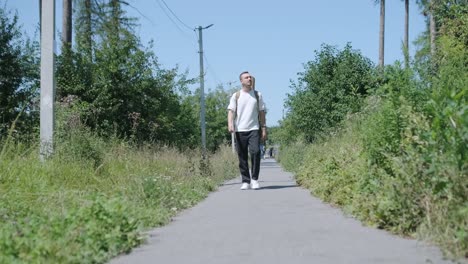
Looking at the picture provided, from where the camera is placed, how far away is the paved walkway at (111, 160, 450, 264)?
4.47m

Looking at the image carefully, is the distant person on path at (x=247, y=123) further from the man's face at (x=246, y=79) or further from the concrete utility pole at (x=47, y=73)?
the concrete utility pole at (x=47, y=73)

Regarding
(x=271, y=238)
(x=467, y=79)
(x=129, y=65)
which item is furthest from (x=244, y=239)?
(x=129, y=65)

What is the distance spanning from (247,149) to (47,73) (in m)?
3.94

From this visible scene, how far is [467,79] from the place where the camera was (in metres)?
6.68

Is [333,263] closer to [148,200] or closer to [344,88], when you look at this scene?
[148,200]

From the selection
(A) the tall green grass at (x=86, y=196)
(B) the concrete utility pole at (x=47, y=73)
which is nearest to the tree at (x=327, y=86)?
(A) the tall green grass at (x=86, y=196)

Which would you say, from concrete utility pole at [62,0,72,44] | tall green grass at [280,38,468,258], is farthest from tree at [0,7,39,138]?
tall green grass at [280,38,468,258]

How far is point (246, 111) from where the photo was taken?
35.7 ft

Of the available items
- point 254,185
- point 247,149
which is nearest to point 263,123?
point 247,149

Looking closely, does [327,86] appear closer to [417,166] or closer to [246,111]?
[246,111]

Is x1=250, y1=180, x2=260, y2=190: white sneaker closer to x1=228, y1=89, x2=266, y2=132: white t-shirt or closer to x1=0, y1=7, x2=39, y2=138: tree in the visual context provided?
x1=228, y1=89, x2=266, y2=132: white t-shirt

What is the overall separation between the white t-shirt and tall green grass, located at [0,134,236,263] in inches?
52.9

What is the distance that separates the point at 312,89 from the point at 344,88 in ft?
4.89

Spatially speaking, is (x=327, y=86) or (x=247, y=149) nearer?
(x=247, y=149)
